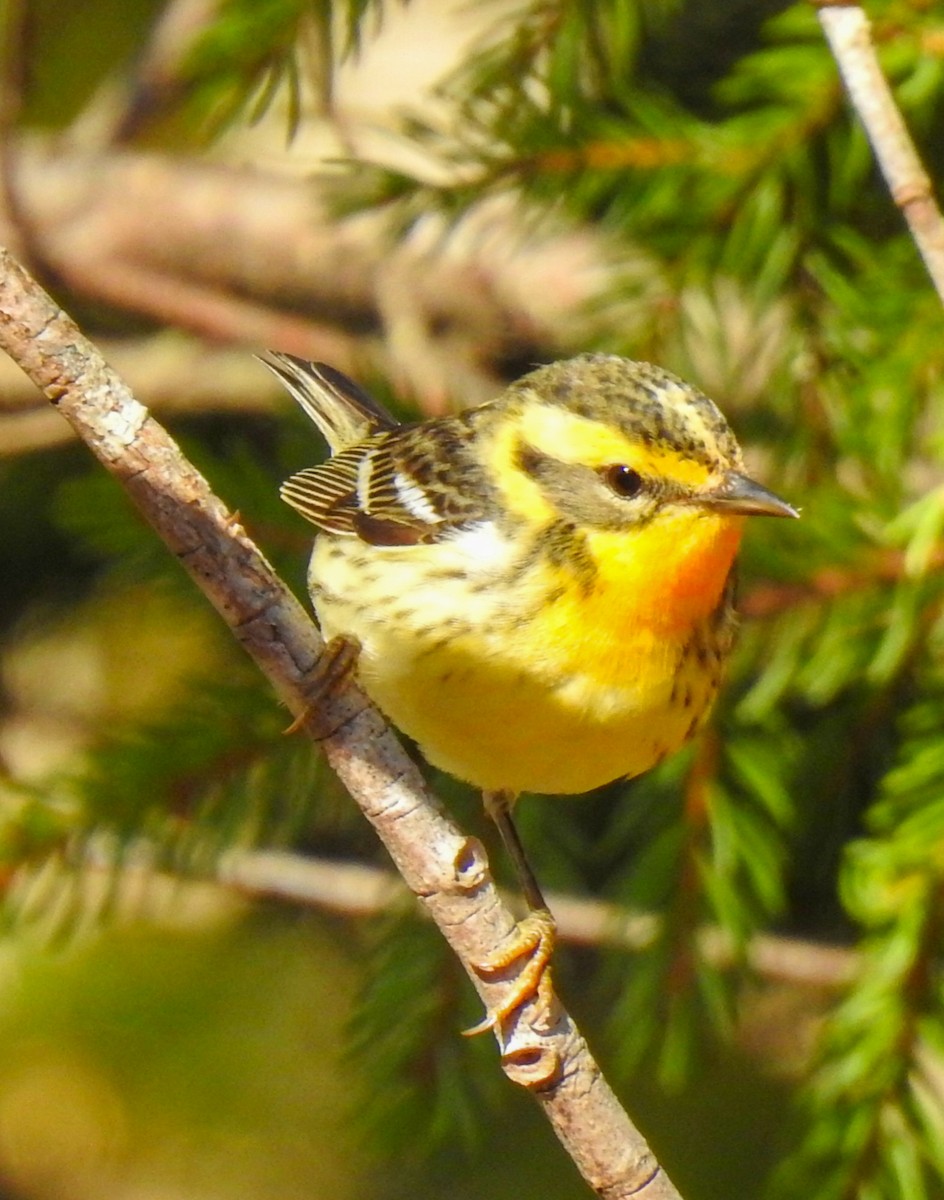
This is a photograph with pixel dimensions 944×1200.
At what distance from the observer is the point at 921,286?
225cm

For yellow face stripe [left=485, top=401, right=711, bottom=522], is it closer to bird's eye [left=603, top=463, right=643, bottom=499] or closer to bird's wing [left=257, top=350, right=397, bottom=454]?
bird's eye [left=603, top=463, right=643, bottom=499]

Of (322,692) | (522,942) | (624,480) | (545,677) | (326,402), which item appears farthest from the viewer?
(326,402)

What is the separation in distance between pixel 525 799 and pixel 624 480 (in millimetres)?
582

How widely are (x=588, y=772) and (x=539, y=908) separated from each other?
0.23 metres

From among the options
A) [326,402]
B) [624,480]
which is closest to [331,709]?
[624,480]

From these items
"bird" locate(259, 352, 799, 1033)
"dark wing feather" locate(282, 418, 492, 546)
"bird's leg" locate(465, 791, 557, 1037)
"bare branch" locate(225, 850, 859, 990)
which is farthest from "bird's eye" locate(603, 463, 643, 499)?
"bare branch" locate(225, 850, 859, 990)

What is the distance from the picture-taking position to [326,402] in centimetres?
308

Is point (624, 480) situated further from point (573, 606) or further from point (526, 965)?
point (526, 965)

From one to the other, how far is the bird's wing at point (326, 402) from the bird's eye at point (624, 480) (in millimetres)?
595

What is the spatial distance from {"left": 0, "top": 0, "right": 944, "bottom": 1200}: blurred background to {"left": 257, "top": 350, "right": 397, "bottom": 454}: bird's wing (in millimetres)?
77

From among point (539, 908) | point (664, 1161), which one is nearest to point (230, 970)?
point (664, 1161)

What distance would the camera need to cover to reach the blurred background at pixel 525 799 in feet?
7.38

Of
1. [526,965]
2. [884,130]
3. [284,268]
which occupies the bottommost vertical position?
[526,965]

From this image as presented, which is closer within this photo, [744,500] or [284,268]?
[744,500]
